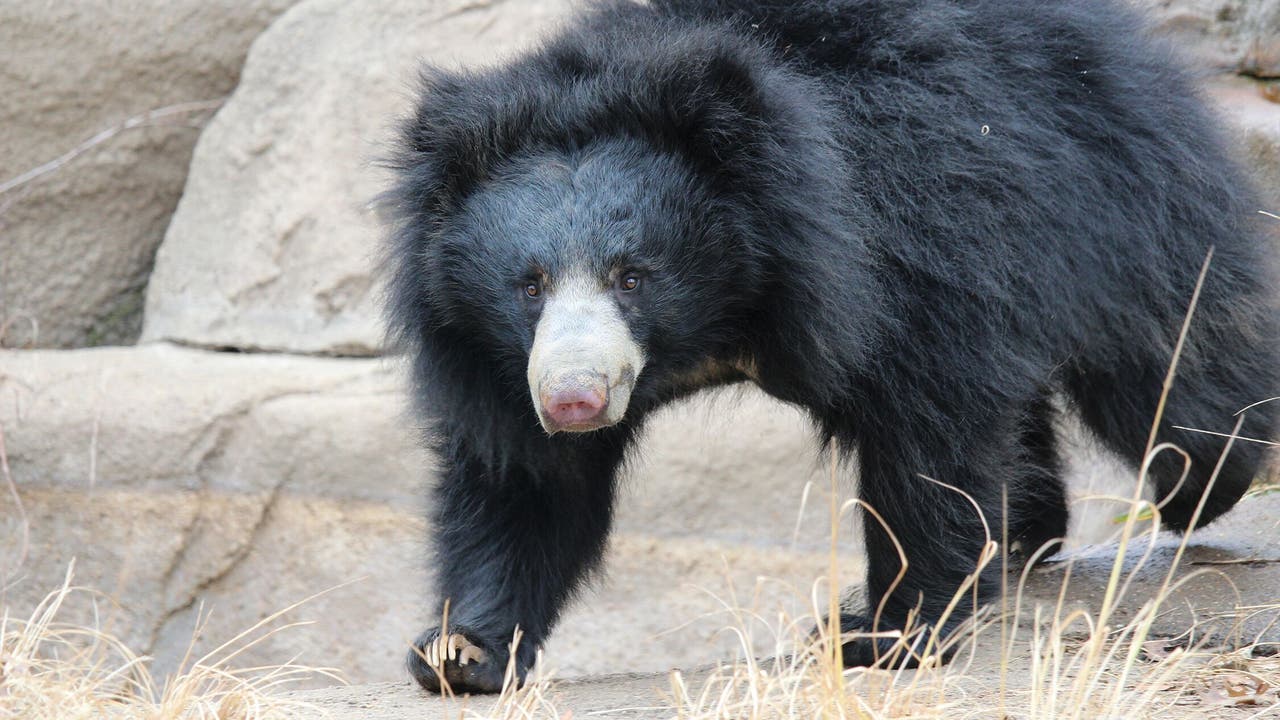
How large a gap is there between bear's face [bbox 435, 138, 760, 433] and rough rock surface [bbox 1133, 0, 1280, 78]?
301cm

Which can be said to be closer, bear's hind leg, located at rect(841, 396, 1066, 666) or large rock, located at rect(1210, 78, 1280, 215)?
bear's hind leg, located at rect(841, 396, 1066, 666)

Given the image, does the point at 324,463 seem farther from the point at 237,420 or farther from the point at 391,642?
the point at 391,642

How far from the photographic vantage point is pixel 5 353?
18.7ft

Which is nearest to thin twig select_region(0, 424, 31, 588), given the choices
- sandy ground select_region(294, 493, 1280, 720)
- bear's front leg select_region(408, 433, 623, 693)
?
sandy ground select_region(294, 493, 1280, 720)

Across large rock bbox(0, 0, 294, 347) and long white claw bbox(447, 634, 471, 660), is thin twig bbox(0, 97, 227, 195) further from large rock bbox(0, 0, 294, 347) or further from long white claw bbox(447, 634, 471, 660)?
long white claw bbox(447, 634, 471, 660)

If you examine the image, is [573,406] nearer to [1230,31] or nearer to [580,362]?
[580,362]

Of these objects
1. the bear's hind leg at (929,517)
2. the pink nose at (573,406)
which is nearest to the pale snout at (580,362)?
the pink nose at (573,406)

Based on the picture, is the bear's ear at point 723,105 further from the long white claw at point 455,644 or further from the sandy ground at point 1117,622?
the long white claw at point 455,644

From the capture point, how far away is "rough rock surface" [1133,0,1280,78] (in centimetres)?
504

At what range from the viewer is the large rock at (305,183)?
592 cm

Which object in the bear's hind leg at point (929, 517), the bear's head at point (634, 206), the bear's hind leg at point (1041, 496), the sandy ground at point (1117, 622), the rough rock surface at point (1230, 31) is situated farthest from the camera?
the rough rock surface at point (1230, 31)

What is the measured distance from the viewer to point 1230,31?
16.7 ft

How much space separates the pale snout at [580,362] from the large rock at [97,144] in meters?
4.30

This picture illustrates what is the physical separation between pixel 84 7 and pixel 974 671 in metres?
4.87
